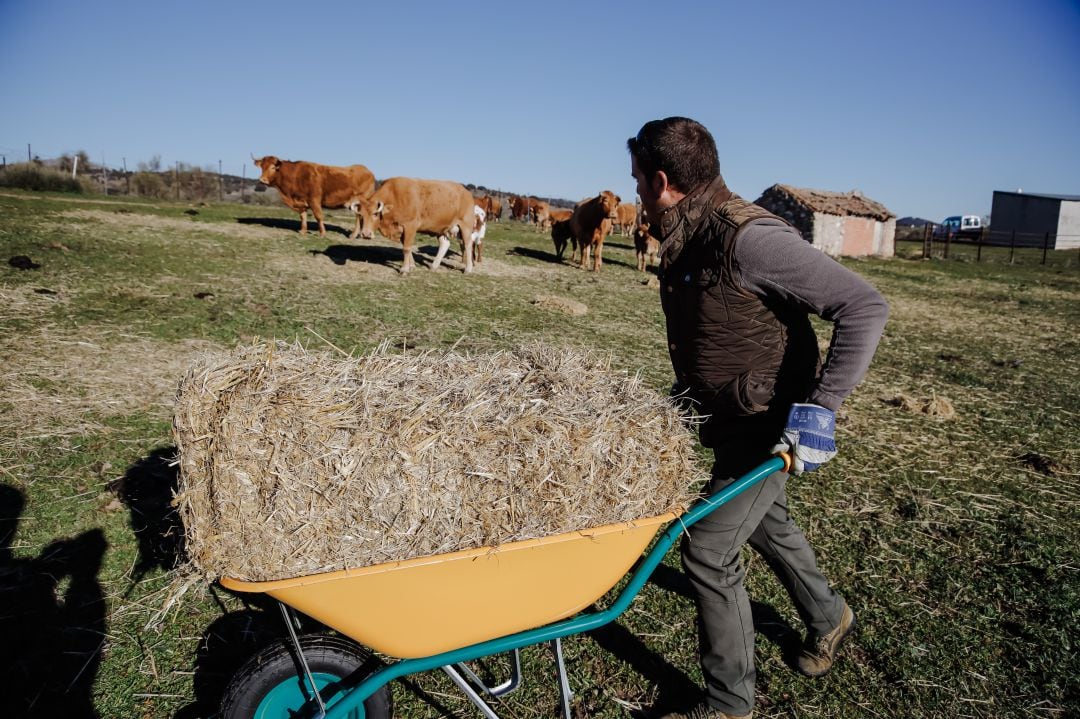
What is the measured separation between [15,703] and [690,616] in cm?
319

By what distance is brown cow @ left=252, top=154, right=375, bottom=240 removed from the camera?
17.4 m

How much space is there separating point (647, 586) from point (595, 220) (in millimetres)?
14800

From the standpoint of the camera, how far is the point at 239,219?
19.1 metres

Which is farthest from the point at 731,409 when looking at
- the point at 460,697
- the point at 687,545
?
the point at 460,697

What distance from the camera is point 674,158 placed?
2400 mm

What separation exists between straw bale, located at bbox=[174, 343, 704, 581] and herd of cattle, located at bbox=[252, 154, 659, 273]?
10.7 m

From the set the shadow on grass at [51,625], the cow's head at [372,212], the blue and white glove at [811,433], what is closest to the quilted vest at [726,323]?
the blue and white glove at [811,433]

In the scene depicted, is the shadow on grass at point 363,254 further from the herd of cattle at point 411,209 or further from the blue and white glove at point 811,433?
the blue and white glove at point 811,433

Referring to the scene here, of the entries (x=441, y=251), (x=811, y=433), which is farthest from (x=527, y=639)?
(x=441, y=251)

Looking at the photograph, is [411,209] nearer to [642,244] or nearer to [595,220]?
[595,220]

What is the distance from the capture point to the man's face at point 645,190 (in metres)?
2.51

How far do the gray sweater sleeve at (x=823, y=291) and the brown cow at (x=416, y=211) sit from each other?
11.7 meters

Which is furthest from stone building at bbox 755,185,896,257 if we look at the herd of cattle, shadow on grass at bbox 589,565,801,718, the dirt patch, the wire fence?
shadow on grass at bbox 589,565,801,718

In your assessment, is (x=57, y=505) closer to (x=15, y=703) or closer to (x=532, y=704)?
(x=15, y=703)
